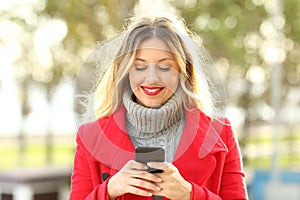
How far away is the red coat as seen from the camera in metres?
1.59

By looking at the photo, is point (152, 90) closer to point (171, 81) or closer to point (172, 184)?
point (171, 81)

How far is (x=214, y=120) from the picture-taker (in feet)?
5.47

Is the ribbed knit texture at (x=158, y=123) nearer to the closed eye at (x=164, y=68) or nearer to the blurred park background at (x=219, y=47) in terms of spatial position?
the closed eye at (x=164, y=68)

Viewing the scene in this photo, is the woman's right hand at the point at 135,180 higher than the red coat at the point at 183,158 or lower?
lower

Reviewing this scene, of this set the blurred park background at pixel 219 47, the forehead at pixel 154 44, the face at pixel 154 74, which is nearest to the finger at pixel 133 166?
the face at pixel 154 74

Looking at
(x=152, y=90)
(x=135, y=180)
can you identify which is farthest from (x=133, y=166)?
→ (x=152, y=90)

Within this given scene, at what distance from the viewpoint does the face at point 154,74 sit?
1.54 m

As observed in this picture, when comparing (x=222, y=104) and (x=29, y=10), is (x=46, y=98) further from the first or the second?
(x=222, y=104)

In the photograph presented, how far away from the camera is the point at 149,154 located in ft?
4.79

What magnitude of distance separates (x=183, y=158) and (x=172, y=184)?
0.43 ft

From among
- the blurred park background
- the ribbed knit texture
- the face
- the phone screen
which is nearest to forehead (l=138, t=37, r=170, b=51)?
the face

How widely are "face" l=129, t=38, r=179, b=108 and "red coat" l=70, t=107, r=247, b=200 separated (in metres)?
0.09

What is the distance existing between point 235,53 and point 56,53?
2.77 m

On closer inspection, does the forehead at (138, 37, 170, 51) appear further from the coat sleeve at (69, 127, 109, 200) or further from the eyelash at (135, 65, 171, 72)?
the coat sleeve at (69, 127, 109, 200)
